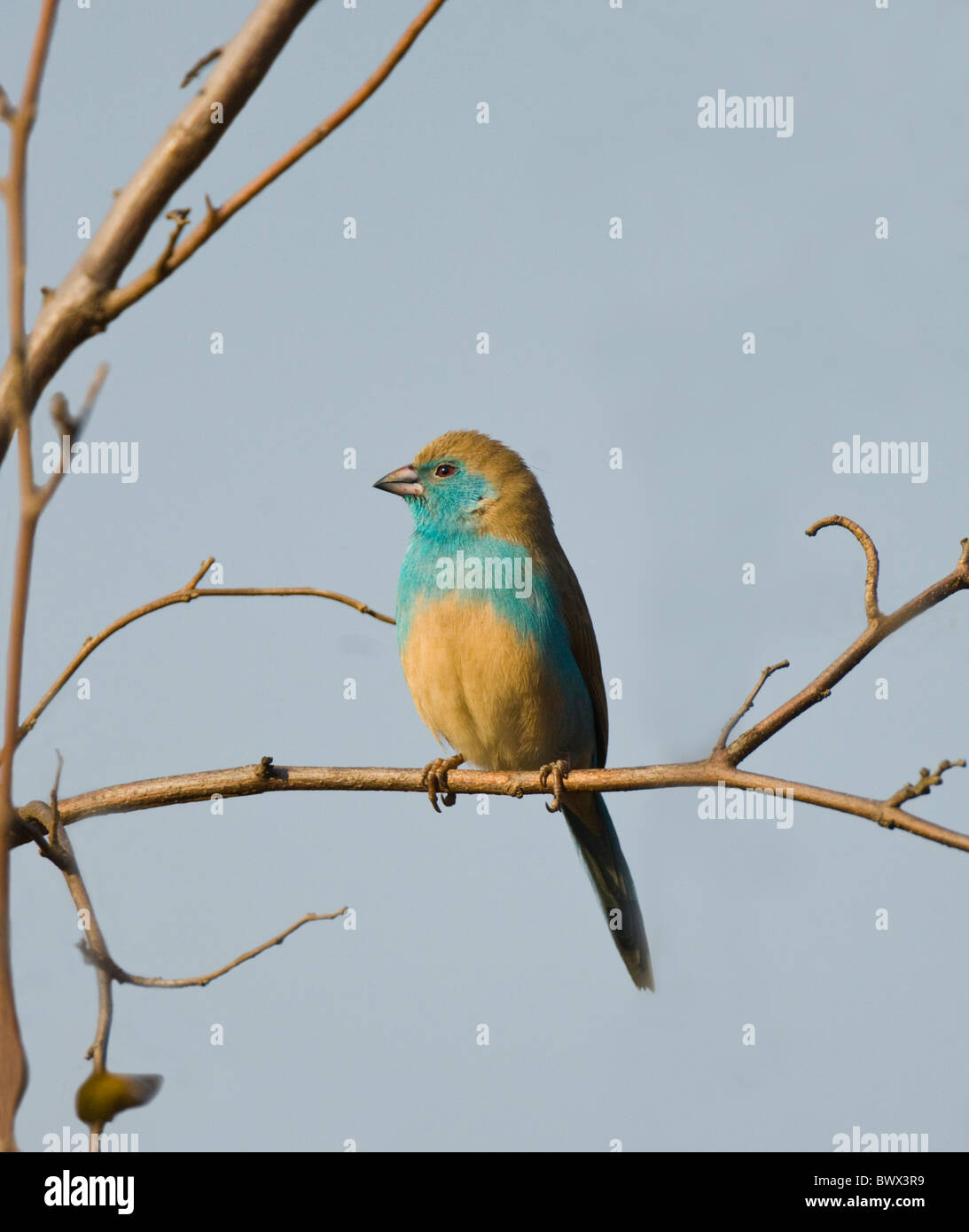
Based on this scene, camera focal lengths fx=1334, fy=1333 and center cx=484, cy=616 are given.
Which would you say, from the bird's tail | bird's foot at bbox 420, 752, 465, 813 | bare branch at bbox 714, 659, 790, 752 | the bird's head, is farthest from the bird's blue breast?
bare branch at bbox 714, 659, 790, 752

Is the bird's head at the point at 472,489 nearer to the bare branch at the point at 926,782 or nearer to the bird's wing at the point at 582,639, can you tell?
the bird's wing at the point at 582,639

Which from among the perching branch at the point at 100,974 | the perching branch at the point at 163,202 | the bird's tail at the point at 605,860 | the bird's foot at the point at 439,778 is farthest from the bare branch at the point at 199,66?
the bird's tail at the point at 605,860

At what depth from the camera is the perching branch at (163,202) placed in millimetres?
1507

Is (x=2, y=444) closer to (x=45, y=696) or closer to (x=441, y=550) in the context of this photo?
(x=45, y=696)

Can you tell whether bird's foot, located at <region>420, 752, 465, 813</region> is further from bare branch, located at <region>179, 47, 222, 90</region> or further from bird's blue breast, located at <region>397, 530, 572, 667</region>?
bare branch, located at <region>179, 47, 222, 90</region>

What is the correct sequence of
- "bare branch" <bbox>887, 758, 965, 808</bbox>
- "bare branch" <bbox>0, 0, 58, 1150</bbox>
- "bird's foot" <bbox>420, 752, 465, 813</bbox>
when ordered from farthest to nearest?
"bird's foot" <bbox>420, 752, 465, 813</bbox>
"bare branch" <bbox>887, 758, 965, 808</bbox>
"bare branch" <bbox>0, 0, 58, 1150</bbox>

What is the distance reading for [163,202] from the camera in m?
1.55

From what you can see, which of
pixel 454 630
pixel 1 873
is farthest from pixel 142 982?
pixel 454 630

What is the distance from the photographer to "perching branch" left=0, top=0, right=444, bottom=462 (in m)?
1.51

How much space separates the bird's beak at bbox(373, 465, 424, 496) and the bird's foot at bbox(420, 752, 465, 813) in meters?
1.44

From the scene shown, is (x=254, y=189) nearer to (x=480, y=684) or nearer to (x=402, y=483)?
(x=480, y=684)

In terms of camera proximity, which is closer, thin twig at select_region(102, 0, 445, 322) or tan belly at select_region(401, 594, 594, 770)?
thin twig at select_region(102, 0, 445, 322)

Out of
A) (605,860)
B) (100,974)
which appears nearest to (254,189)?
(100,974)

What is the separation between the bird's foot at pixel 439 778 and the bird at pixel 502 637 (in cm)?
1
